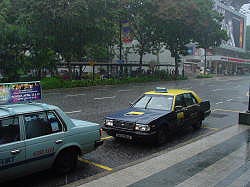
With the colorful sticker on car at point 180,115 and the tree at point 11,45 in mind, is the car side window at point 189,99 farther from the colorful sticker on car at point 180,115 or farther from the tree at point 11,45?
the tree at point 11,45

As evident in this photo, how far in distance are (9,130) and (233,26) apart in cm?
10014

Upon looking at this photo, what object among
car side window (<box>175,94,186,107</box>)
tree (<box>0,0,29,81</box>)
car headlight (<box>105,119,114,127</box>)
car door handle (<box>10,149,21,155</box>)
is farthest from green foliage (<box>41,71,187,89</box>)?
car door handle (<box>10,149,21,155</box>)

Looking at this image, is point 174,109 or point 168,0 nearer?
point 174,109

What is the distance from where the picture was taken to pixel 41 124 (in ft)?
20.4

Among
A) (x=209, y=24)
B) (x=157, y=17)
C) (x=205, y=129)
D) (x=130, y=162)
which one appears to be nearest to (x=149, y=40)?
(x=157, y=17)

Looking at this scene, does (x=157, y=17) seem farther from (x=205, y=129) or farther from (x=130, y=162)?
(x=130, y=162)

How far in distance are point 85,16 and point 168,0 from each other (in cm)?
1600

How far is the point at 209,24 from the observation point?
4450cm

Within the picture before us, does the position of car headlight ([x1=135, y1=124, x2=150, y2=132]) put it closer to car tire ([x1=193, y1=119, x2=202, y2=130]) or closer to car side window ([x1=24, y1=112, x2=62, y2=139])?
car side window ([x1=24, y1=112, x2=62, y2=139])

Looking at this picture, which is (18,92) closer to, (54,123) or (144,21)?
(54,123)

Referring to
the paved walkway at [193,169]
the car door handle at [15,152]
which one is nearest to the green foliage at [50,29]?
the paved walkway at [193,169]

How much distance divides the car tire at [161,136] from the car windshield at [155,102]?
807 millimetres

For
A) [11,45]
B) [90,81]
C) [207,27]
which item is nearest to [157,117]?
[11,45]

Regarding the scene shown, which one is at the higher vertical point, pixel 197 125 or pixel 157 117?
pixel 157 117
